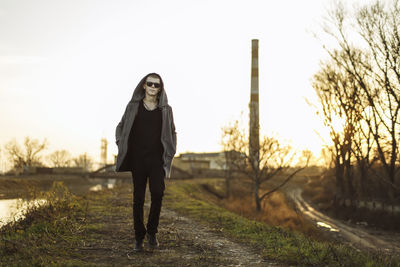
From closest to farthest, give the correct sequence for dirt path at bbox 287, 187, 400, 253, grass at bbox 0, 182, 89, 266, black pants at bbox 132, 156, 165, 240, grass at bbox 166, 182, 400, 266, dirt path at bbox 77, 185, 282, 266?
grass at bbox 0, 182, 89, 266
dirt path at bbox 77, 185, 282, 266
grass at bbox 166, 182, 400, 266
black pants at bbox 132, 156, 165, 240
dirt path at bbox 287, 187, 400, 253

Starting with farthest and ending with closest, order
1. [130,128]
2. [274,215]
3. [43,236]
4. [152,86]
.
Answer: [274,215], [43,236], [152,86], [130,128]

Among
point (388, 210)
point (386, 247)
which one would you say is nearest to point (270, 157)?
point (388, 210)

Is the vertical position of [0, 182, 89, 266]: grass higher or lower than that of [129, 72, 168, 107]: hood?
lower

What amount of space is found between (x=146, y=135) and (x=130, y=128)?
0.73 feet

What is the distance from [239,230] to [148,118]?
354 centimetres

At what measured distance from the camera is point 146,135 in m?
5.07

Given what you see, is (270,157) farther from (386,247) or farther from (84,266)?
(84,266)

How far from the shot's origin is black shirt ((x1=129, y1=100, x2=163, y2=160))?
506 centimetres

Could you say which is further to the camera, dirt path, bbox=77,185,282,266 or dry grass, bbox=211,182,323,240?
dry grass, bbox=211,182,323,240

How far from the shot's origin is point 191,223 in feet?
27.9

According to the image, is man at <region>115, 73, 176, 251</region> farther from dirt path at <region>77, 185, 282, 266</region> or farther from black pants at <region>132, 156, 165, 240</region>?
dirt path at <region>77, 185, 282, 266</region>

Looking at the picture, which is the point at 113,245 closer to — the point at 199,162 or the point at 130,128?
the point at 130,128

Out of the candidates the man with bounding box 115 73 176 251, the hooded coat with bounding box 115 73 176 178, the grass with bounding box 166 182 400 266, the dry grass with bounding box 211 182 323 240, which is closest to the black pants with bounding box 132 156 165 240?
the man with bounding box 115 73 176 251

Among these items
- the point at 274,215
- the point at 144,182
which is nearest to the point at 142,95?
the point at 144,182
